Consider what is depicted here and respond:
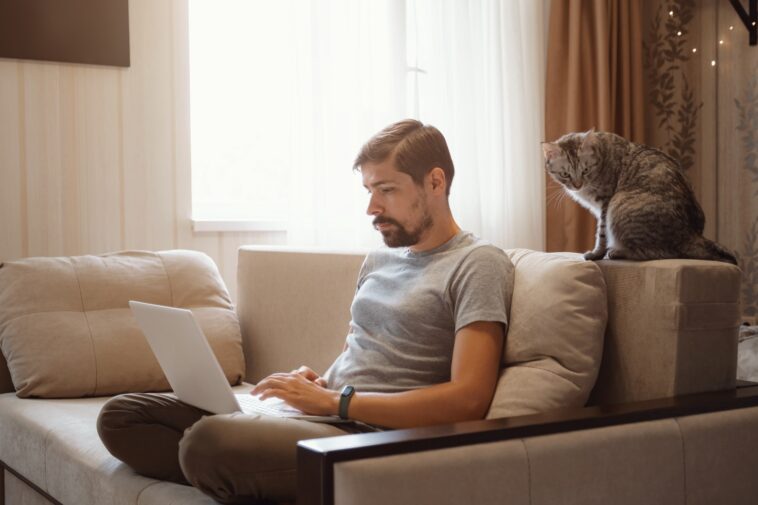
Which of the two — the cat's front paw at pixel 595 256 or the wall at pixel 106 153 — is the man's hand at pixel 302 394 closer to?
the cat's front paw at pixel 595 256

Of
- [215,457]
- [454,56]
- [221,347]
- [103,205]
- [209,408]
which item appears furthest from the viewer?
[454,56]

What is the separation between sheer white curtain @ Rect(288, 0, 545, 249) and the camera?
350 cm

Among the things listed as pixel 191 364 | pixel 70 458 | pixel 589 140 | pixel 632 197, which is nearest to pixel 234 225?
pixel 70 458

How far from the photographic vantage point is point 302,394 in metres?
1.70

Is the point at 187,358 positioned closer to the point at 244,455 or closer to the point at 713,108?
the point at 244,455

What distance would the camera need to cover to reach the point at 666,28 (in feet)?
13.8

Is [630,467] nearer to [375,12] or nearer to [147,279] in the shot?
[147,279]

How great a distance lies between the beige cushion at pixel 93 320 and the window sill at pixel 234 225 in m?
0.45

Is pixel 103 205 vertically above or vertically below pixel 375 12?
below

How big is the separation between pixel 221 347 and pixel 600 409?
152cm

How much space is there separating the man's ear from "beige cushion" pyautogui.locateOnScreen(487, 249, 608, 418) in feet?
1.01

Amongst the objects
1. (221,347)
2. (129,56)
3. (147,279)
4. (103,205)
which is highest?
(129,56)

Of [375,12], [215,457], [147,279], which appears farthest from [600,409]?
[375,12]

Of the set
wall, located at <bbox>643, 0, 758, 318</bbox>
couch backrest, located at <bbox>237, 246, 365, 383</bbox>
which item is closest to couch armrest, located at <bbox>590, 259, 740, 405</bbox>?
couch backrest, located at <bbox>237, 246, 365, 383</bbox>
